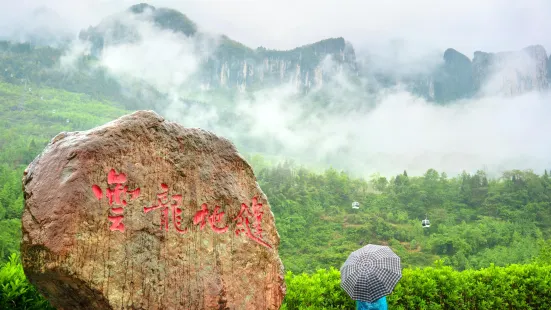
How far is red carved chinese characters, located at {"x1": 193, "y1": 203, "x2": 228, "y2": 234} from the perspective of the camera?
124 inches

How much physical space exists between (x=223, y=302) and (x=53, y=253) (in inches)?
46.8

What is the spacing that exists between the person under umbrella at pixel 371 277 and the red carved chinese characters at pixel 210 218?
102 centimetres

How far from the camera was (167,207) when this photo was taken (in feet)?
9.84

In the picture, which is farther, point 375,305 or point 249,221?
point 249,221

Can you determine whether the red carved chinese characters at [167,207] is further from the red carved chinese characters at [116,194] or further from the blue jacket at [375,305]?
the blue jacket at [375,305]

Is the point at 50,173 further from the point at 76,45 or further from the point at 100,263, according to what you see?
the point at 76,45

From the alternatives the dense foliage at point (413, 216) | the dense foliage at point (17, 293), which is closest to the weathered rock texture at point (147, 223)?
the dense foliage at point (17, 293)

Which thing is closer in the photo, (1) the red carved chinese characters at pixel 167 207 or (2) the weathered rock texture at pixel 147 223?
(2) the weathered rock texture at pixel 147 223

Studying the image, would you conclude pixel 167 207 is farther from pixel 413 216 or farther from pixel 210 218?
pixel 413 216

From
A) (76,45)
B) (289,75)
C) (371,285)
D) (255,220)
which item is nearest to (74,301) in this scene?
(255,220)

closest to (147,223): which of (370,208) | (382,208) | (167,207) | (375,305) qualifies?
(167,207)

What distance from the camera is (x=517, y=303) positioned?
15.9 feet

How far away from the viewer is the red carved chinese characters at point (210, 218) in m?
3.14

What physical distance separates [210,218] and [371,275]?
4.09 ft
